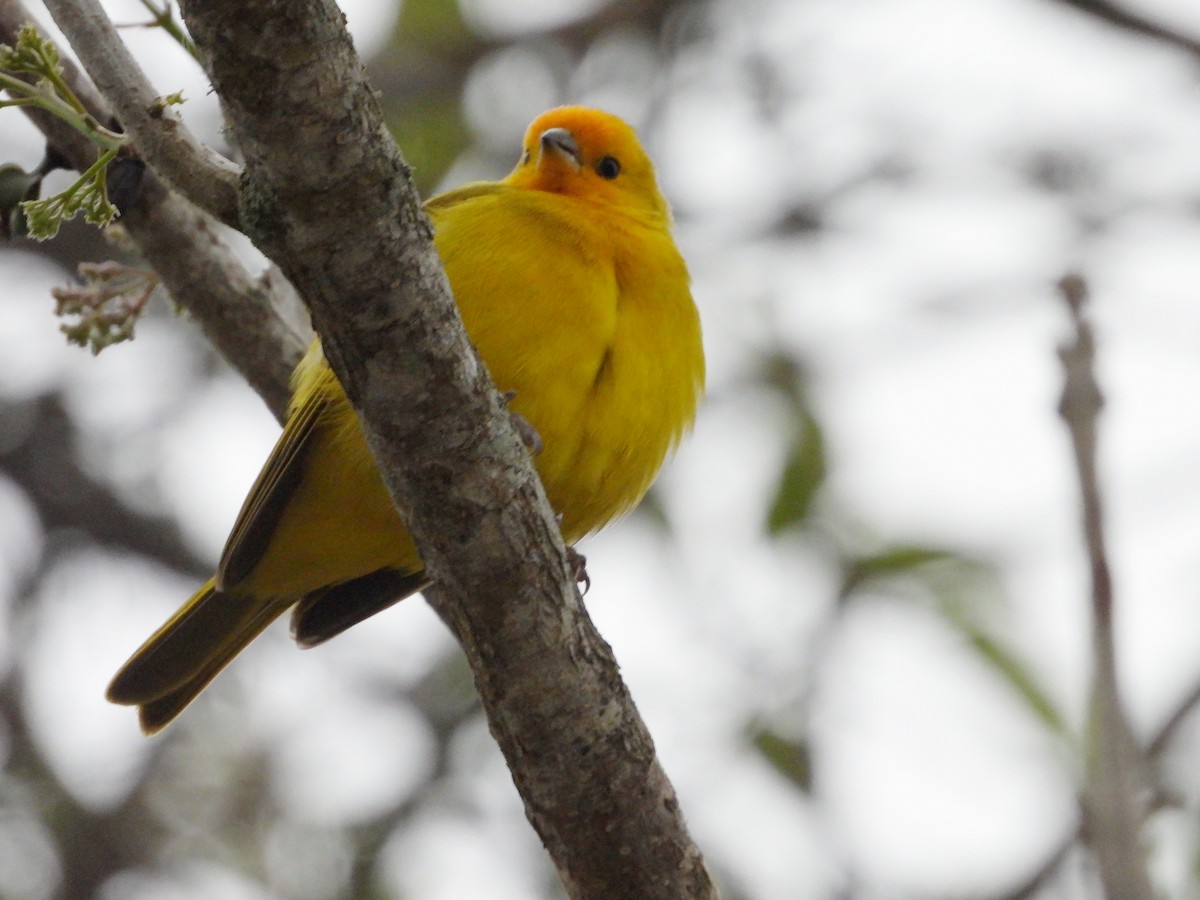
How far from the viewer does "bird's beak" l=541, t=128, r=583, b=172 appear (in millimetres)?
5043

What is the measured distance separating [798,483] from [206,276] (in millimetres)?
2453

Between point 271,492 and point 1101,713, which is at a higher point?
point 1101,713

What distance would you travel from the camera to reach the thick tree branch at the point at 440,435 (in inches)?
92.9

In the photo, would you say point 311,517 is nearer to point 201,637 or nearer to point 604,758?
point 201,637

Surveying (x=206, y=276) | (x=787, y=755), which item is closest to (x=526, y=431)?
(x=206, y=276)

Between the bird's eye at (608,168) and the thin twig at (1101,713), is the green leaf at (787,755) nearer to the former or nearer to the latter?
the bird's eye at (608,168)

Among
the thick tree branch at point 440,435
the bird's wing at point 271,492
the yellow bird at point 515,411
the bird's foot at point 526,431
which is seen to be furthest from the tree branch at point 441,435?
the bird's wing at point 271,492

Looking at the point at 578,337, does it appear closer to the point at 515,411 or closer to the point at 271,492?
the point at 515,411

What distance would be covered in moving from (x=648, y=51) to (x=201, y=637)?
4027 millimetres

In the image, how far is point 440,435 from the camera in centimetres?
273

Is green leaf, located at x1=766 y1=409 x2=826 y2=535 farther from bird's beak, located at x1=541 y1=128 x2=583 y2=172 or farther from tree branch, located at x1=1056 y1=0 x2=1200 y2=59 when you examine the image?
tree branch, located at x1=1056 y1=0 x2=1200 y2=59

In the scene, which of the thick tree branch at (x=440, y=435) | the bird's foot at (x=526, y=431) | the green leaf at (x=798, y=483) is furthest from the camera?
the green leaf at (x=798, y=483)

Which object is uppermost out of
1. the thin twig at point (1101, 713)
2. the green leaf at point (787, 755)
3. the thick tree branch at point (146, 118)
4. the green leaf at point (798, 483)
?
the thick tree branch at point (146, 118)

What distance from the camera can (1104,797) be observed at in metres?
1.57
